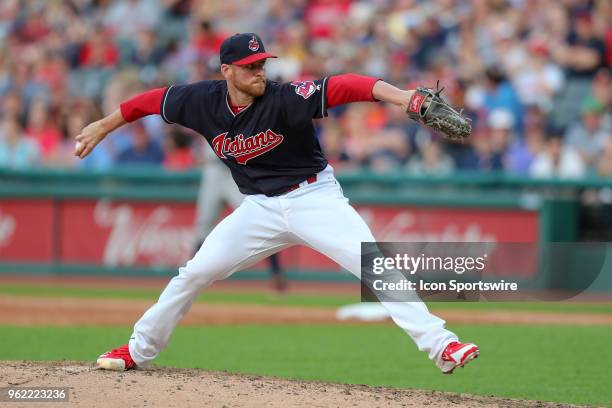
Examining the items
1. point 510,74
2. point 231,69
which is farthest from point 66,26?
point 231,69

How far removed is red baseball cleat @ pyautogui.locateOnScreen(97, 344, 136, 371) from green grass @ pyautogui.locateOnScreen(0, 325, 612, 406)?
3.96ft

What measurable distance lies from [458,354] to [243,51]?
2097mm

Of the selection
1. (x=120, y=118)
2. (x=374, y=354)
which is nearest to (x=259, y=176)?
(x=120, y=118)

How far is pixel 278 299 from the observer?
502 inches

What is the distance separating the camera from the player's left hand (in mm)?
6426

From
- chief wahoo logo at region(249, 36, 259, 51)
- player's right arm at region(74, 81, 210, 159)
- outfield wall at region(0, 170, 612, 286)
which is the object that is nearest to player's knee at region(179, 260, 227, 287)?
player's right arm at region(74, 81, 210, 159)

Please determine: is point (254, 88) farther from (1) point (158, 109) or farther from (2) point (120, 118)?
(2) point (120, 118)

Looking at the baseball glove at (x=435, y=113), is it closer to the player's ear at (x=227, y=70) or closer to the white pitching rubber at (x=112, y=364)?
the player's ear at (x=227, y=70)

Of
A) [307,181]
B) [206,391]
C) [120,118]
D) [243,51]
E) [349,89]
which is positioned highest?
[243,51]

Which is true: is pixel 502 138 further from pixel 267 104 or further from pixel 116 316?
pixel 267 104

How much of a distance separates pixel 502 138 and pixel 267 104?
7.95 m

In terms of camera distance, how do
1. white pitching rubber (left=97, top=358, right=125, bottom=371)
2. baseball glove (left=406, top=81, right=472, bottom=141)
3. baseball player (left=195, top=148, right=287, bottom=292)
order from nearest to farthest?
baseball glove (left=406, top=81, right=472, bottom=141) < white pitching rubber (left=97, top=358, right=125, bottom=371) < baseball player (left=195, top=148, right=287, bottom=292)

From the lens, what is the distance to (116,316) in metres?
10.9

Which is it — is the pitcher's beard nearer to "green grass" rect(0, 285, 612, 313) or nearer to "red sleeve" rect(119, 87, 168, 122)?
"red sleeve" rect(119, 87, 168, 122)
